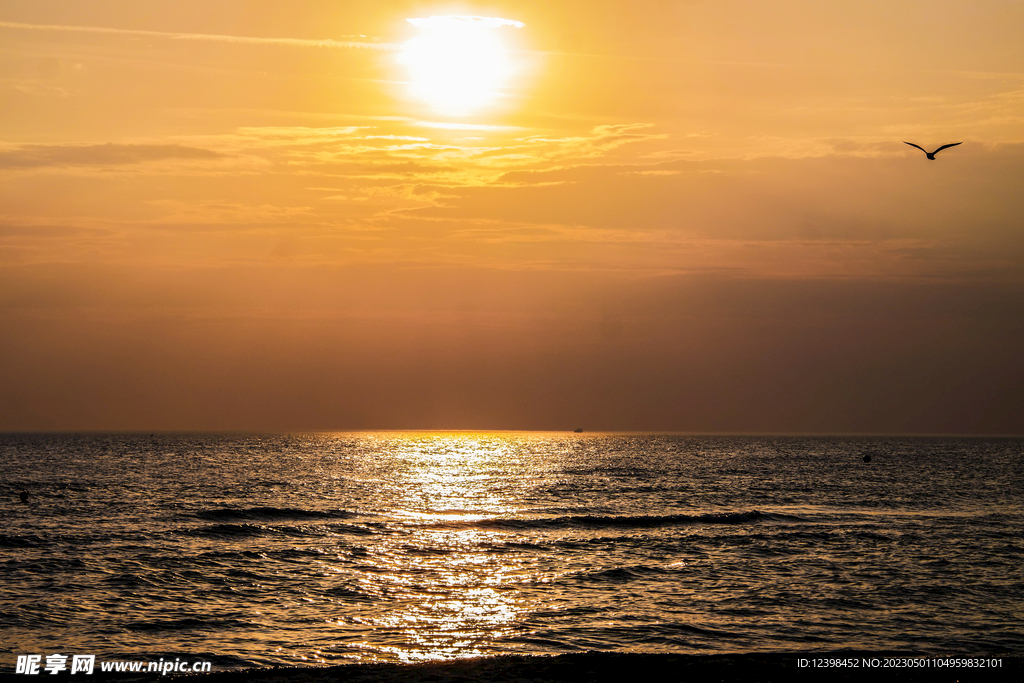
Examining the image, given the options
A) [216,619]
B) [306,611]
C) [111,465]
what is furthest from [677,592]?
[111,465]

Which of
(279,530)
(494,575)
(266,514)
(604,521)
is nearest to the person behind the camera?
(494,575)

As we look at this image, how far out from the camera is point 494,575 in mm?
40875

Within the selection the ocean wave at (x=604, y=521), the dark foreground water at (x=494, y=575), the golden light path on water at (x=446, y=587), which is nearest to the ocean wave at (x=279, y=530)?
the dark foreground water at (x=494, y=575)

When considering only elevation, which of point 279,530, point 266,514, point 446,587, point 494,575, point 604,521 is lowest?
point 446,587

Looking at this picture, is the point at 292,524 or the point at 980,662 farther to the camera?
the point at 292,524

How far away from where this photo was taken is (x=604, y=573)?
41594 mm

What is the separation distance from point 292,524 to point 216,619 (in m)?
30.5

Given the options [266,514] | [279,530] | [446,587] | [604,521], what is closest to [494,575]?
[446,587]

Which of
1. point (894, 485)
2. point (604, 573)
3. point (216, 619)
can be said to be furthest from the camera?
point (894, 485)

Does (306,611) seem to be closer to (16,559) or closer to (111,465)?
(16,559)

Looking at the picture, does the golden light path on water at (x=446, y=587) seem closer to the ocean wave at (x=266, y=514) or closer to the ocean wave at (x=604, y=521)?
the ocean wave at (x=604, y=521)

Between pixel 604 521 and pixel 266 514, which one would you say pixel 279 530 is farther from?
pixel 604 521

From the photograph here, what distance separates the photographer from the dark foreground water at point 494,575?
29328 millimetres

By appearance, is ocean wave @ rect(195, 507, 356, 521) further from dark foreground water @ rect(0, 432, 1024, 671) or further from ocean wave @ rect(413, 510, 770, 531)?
ocean wave @ rect(413, 510, 770, 531)
